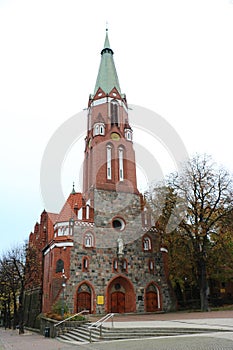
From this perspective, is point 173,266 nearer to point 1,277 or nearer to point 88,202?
point 88,202

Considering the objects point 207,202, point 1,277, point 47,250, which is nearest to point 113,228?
point 47,250

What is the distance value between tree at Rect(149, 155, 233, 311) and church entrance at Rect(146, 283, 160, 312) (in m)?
5.06

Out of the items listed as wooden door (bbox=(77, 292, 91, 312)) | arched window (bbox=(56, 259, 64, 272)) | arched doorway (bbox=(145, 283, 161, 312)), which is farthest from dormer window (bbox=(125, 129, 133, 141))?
wooden door (bbox=(77, 292, 91, 312))

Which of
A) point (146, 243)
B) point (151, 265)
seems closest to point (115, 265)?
point (151, 265)

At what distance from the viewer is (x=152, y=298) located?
3225 centimetres

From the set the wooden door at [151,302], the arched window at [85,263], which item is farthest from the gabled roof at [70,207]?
the wooden door at [151,302]

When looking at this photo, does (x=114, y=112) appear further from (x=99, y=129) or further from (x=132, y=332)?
(x=132, y=332)

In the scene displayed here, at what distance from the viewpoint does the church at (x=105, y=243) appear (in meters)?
29.3

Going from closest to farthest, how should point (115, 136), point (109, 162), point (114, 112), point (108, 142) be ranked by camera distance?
point (109, 162) → point (108, 142) → point (115, 136) → point (114, 112)

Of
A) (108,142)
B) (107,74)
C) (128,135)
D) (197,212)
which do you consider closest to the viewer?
(197,212)

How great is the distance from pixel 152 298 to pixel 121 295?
3266mm

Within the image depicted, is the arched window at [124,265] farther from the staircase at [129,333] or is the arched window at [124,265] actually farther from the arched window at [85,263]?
the staircase at [129,333]

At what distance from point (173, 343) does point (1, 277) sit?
97.3ft

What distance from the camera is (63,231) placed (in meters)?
30.5
